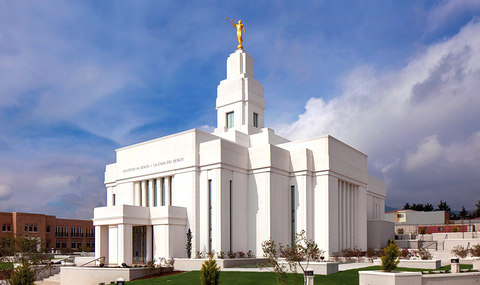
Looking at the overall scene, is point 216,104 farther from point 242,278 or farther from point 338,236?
point 242,278

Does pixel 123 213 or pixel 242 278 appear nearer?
→ pixel 242 278

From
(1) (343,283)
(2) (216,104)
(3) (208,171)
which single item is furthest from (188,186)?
(1) (343,283)

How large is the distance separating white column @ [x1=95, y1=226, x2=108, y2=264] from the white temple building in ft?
0.26

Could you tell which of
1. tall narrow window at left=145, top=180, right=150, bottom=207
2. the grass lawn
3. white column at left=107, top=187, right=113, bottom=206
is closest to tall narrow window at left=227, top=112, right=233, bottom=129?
tall narrow window at left=145, top=180, right=150, bottom=207

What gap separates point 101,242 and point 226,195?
11065 millimetres

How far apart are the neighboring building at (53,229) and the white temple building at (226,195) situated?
30037 mm

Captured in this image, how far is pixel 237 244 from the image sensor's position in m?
35.5

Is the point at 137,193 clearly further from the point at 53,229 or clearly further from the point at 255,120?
the point at 53,229

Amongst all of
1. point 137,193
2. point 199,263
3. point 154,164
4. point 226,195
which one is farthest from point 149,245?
point 226,195

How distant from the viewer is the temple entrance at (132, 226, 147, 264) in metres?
36.1

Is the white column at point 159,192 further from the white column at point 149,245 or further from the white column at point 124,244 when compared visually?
the white column at point 124,244

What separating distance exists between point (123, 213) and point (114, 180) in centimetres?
1343

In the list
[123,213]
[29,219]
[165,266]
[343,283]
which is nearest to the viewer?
[343,283]

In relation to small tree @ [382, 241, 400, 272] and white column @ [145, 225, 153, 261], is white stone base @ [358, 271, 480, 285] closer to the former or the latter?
small tree @ [382, 241, 400, 272]
